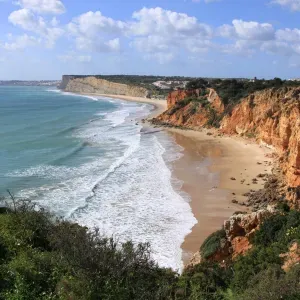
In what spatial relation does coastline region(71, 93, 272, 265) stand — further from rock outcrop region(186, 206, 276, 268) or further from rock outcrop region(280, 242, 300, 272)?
rock outcrop region(280, 242, 300, 272)

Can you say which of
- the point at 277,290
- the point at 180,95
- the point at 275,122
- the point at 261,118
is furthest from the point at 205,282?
the point at 180,95

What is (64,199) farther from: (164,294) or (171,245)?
(164,294)

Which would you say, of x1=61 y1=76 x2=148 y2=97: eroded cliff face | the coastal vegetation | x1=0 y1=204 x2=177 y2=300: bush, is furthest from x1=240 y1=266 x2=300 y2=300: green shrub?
x1=61 y1=76 x2=148 y2=97: eroded cliff face

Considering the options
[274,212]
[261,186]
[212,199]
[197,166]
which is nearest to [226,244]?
[274,212]

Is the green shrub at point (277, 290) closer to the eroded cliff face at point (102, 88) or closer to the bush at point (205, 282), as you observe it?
the bush at point (205, 282)

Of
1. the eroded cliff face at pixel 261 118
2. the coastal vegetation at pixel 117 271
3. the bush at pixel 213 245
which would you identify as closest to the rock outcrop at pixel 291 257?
the coastal vegetation at pixel 117 271
